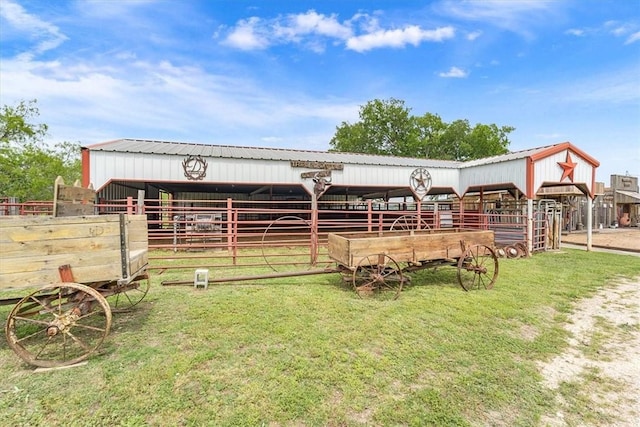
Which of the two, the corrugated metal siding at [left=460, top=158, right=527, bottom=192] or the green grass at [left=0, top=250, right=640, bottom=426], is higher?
the corrugated metal siding at [left=460, top=158, right=527, bottom=192]

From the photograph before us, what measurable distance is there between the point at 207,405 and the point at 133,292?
13.2ft

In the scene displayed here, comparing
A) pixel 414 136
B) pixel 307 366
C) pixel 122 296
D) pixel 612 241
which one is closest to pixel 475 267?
pixel 307 366

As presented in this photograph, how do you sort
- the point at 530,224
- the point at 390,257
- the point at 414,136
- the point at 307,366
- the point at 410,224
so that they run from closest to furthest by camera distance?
1. the point at 307,366
2. the point at 390,257
3. the point at 530,224
4. the point at 410,224
5. the point at 414,136

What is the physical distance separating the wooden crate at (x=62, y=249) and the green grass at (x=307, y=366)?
0.88 m

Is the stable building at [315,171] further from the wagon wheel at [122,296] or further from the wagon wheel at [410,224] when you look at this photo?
the wagon wheel at [122,296]

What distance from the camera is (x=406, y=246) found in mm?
5586

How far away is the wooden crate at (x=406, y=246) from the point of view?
5.29 metres

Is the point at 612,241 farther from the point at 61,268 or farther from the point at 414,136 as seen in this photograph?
the point at 414,136

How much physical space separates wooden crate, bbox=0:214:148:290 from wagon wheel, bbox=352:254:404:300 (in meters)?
3.52

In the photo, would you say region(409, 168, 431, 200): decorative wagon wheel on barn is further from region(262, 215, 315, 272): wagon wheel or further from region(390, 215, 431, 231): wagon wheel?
region(262, 215, 315, 272): wagon wheel

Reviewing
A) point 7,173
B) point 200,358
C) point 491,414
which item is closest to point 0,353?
point 200,358

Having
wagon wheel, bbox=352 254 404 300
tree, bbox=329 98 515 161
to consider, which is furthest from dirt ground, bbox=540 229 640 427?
tree, bbox=329 98 515 161

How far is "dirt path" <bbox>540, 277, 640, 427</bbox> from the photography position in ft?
8.44

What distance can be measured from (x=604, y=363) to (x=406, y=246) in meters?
2.90
